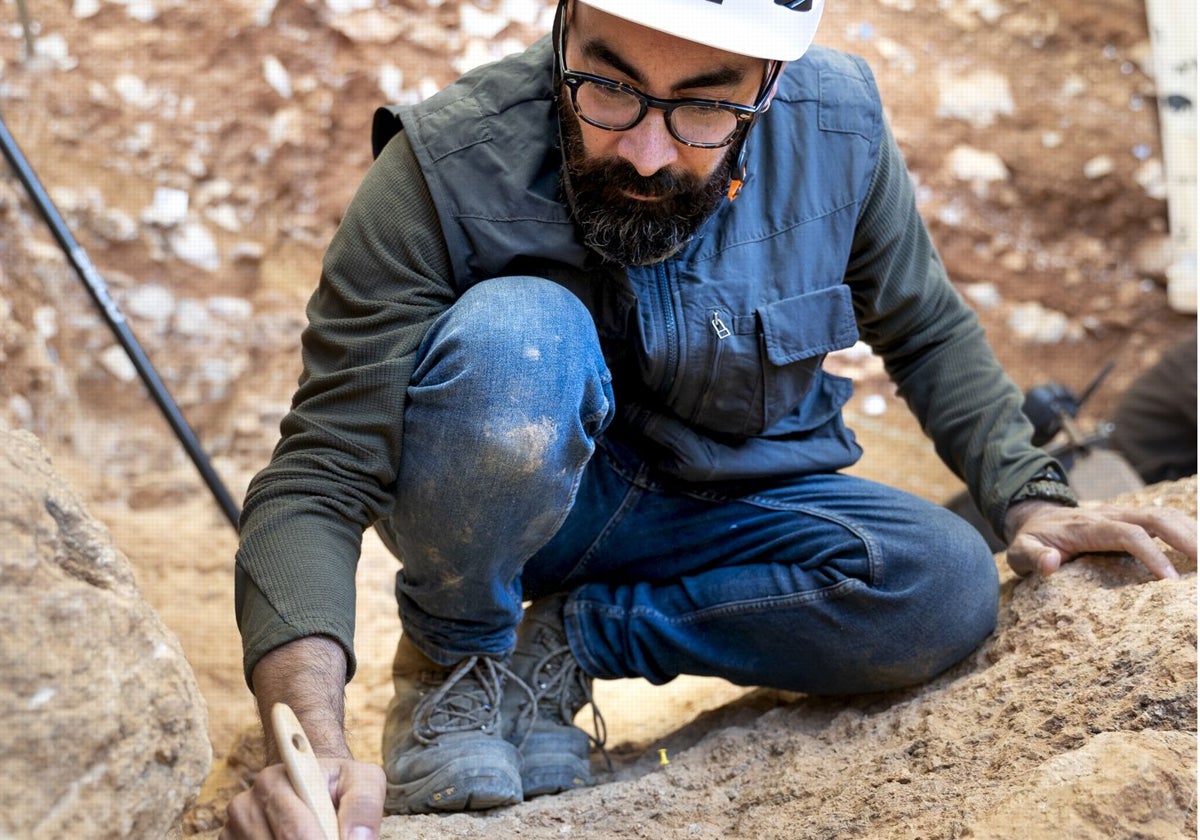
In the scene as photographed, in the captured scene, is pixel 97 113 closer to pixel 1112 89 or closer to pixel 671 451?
pixel 671 451

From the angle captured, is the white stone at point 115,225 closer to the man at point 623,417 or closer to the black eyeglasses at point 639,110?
the man at point 623,417

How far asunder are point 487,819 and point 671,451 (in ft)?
1.96

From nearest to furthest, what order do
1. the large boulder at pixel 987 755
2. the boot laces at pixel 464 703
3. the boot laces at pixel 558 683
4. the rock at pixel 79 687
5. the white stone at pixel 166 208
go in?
the rock at pixel 79 687 < the large boulder at pixel 987 755 < the boot laces at pixel 464 703 < the boot laces at pixel 558 683 < the white stone at pixel 166 208

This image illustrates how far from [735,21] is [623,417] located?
2.01ft

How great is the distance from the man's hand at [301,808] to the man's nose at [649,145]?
0.84m

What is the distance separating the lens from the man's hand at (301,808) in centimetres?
106

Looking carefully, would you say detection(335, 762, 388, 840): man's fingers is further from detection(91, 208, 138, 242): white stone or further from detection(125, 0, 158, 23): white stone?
detection(125, 0, 158, 23): white stone

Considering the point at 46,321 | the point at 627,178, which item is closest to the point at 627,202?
the point at 627,178

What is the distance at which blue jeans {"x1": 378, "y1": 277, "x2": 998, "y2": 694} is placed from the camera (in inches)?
57.2

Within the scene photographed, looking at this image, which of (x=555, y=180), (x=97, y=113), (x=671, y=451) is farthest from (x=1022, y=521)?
(x=97, y=113)

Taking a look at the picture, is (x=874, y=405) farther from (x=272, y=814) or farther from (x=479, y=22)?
A: (x=272, y=814)

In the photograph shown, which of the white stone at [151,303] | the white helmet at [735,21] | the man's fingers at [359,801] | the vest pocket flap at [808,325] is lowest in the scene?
the white stone at [151,303]

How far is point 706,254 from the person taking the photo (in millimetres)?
1692

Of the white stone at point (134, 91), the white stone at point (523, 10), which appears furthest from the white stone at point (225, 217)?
the white stone at point (523, 10)
